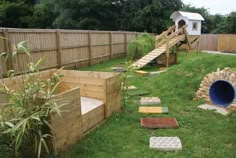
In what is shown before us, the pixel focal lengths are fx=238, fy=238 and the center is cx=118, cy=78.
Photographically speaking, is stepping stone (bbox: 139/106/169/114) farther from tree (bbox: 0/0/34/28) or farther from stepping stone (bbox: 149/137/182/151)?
tree (bbox: 0/0/34/28)

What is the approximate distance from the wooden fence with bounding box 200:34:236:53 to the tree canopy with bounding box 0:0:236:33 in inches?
118

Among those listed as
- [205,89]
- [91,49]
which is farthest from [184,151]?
[91,49]

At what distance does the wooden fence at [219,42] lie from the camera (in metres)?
19.6

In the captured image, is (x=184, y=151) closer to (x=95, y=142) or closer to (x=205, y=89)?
(x=95, y=142)

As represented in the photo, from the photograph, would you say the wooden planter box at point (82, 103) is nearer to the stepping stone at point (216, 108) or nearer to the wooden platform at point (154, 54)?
the stepping stone at point (216, 108)

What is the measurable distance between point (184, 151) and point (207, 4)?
3227cm

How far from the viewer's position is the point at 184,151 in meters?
3.21

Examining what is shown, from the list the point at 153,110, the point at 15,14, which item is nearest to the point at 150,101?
the point at 153,110

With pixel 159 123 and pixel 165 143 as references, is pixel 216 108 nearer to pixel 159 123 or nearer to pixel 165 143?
pixel 159 123

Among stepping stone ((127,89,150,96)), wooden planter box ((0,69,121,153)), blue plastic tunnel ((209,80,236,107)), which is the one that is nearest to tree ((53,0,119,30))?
stepping stone ((127,89,150,96))

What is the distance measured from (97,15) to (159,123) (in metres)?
19.7

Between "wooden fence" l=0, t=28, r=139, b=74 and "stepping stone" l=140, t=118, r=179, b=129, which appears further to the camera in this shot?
"wooden fence" l=0, t=28, r=139, b=74

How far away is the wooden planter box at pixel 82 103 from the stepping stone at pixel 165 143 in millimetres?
1022

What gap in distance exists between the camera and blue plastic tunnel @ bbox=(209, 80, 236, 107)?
5.15 metres
